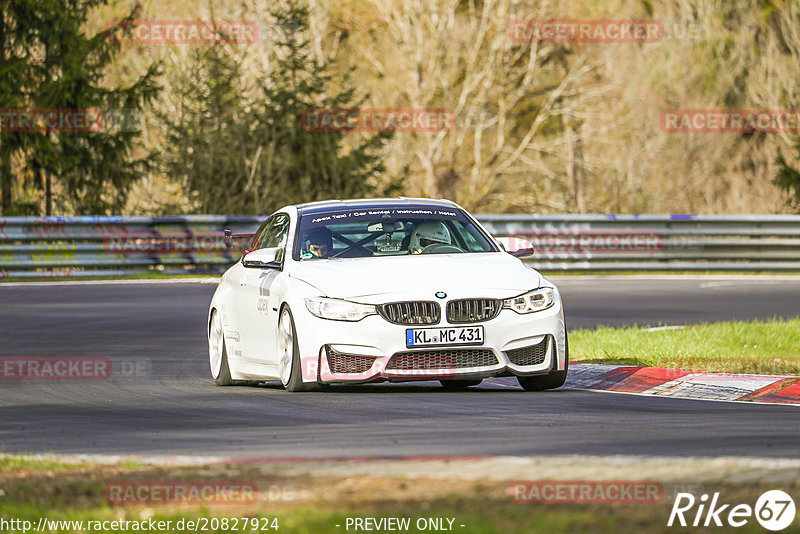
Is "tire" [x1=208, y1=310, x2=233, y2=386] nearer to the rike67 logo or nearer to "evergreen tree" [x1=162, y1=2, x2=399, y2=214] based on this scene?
the rike67 logo

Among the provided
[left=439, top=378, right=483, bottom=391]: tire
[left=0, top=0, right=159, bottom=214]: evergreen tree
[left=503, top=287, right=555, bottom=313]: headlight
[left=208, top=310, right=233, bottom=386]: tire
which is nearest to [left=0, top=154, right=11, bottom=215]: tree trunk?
[left=0, top=0, right=159, bottom=214]: evergreen tree

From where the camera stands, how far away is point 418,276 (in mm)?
11406

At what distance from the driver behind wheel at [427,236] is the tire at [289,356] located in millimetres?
1282

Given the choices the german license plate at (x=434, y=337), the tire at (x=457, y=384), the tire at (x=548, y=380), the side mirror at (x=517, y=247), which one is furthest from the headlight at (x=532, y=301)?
the tire at (x=457, y=384)

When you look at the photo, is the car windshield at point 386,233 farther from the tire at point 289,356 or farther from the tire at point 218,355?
the tire at point 218,355

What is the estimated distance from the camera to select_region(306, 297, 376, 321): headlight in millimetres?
11203

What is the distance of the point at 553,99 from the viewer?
45750mm

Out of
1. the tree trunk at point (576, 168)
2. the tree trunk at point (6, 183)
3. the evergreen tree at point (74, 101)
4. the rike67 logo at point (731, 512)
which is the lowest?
the tree trunk at point (576, 168)

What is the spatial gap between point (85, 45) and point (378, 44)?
53.9 ft

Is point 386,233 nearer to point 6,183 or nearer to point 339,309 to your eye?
point 339,309

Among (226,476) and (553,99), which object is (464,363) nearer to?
(226,476)

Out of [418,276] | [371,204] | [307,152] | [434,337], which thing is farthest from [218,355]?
[307,152]

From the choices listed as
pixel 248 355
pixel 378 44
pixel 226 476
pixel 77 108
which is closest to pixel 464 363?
pixel 248 355

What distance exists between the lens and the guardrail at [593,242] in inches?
1148
